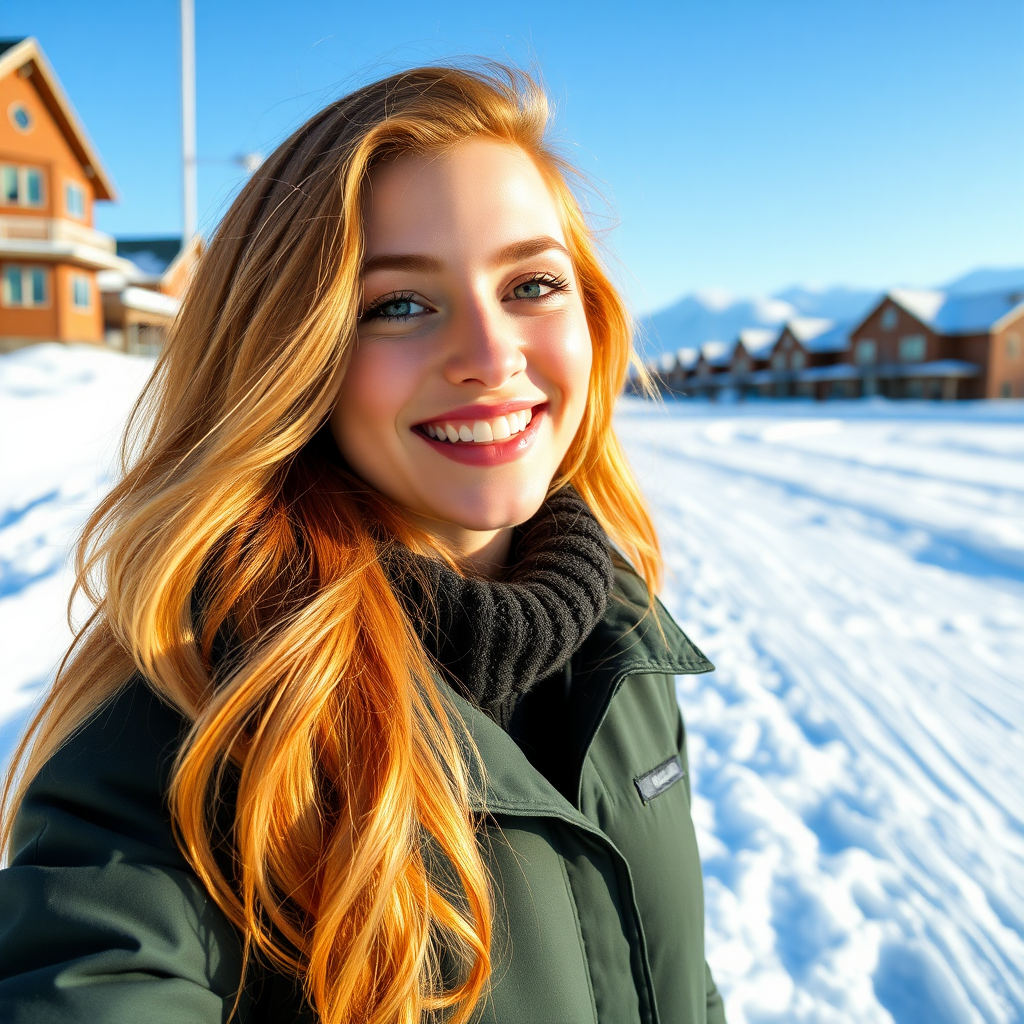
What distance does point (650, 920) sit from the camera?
149 centimetres

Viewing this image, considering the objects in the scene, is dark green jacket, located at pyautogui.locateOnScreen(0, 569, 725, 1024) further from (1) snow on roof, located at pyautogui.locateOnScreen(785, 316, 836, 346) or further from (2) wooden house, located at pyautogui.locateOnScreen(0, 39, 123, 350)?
(1) snow on roof, located at pyautogui.locateOnScreen(785, 316, 836, 346)

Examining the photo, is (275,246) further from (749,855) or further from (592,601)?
(749,855)

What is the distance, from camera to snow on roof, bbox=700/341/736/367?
69375 millimetres

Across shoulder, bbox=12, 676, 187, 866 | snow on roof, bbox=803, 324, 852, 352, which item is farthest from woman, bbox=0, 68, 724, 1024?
snow on roof, bbox=803, 324, 852, 352

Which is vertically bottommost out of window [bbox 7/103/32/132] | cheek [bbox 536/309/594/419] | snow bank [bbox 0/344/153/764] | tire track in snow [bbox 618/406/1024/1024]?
tire track in snow [bbox 618/406/1024/1024]

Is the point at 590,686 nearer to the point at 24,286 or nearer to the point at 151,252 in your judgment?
the point at 24,286

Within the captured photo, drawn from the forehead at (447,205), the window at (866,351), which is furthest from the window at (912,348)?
the forehead at (447,205)

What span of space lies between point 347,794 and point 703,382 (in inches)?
2831

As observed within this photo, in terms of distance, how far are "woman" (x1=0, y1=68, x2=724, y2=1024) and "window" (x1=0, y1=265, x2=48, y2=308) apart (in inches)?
937

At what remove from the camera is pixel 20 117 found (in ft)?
67.6

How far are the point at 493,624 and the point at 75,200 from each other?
26.6 metres

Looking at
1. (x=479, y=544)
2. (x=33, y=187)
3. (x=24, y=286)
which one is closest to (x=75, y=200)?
(x=33, y=187)

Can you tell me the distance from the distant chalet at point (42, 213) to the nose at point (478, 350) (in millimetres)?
21074

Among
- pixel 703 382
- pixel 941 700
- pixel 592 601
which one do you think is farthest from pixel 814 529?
pixel 703 382
